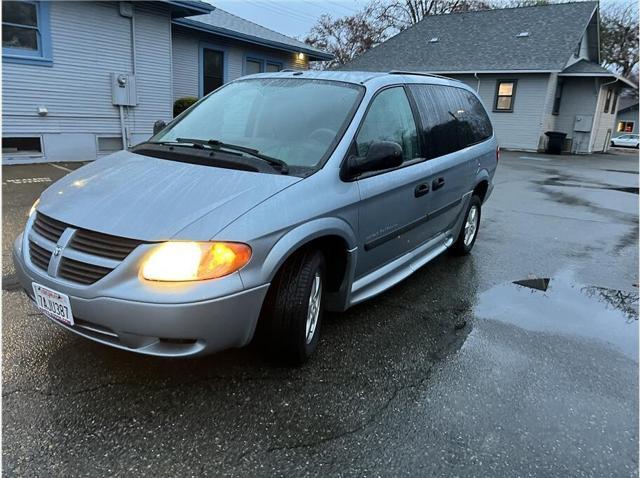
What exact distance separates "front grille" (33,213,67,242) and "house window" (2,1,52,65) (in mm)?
8752

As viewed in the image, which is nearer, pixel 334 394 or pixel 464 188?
pixel 334 394

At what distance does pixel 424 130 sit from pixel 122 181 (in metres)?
2.52

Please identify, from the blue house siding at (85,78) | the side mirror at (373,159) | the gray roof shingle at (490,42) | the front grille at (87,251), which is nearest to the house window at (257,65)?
the blue house siding at (85,78)

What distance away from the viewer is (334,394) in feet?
9.30

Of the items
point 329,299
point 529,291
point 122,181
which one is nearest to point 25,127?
point 122,181

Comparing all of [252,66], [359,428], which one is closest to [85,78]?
[252,66]

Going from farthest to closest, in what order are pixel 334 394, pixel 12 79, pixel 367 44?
pixel 367 44
pixel 12 79
pixel 334 394

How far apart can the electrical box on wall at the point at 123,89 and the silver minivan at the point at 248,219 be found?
334 inches

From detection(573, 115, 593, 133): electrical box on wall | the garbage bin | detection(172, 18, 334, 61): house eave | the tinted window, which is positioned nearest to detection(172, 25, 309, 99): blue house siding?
detection(172, 18, 334, 61): house eave

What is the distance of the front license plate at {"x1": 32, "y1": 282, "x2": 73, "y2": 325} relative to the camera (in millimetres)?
2506

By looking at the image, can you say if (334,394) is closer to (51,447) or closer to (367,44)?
(51,447)

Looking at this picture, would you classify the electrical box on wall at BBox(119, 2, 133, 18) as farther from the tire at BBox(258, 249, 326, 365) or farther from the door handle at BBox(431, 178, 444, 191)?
the tire at BBox(258, 249, 326, 365)

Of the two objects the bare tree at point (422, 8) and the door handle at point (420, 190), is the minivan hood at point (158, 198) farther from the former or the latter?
the bare tree at point (422, 8)

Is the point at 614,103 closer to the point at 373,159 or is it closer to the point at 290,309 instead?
the point at 373,159
